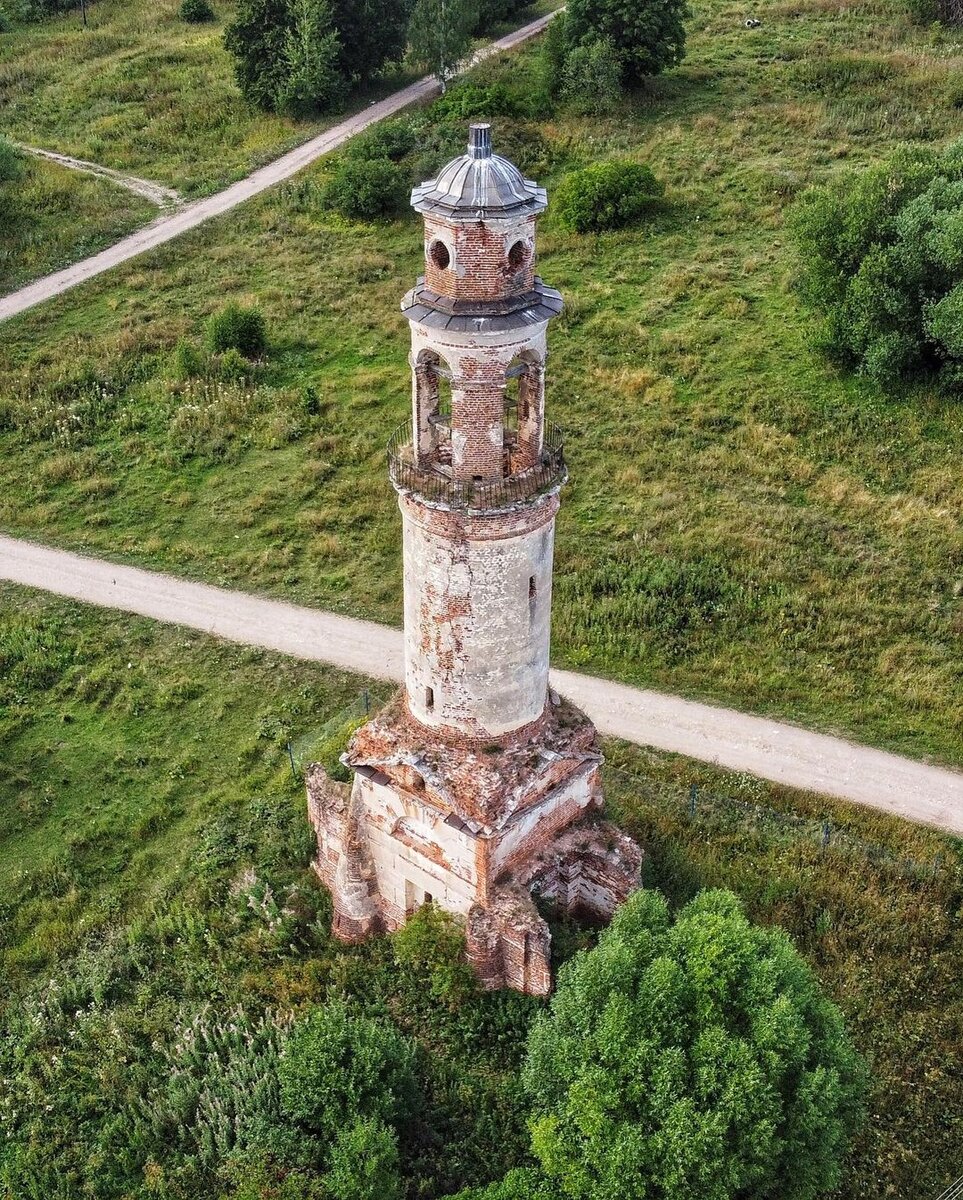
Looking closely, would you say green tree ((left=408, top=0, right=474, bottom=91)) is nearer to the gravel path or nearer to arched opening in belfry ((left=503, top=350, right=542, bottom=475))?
the gravel path

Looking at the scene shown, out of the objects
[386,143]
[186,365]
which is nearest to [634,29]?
[386,143]

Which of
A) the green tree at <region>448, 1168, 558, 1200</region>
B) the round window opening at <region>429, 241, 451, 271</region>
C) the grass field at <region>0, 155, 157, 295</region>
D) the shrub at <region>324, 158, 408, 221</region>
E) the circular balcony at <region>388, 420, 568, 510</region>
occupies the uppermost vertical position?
the round window opening at <region>429, 241, 451, 271</region>

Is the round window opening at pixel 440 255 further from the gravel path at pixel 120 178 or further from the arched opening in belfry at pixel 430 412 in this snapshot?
the gravel path at pixel 120 178

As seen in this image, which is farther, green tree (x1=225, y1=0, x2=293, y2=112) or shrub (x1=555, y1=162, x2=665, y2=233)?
green tree (x1=225, y1=0, x2=293, y2=112)

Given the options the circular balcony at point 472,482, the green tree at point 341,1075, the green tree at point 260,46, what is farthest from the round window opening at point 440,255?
the green tree at point 260,46

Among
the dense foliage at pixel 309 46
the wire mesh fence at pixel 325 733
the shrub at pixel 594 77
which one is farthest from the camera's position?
the dense foliage at pixel 309 46

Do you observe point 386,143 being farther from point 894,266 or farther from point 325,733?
point 325,733

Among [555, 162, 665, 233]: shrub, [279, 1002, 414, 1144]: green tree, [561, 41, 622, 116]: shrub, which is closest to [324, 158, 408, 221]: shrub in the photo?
[555, 162, 665, 233]: shrub
